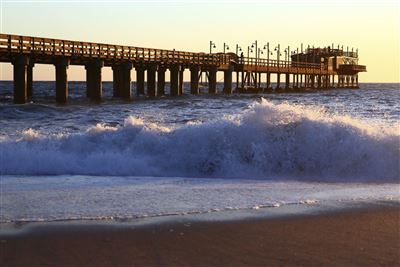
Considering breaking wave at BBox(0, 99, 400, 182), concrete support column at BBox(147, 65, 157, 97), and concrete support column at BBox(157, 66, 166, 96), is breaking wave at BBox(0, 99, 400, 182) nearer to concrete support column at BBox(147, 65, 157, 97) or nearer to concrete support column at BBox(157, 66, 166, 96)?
concrete support column at BBox(147, 65, 157, 97)

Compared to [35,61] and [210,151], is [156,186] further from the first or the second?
[35,61]

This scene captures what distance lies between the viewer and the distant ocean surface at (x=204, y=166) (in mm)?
7324

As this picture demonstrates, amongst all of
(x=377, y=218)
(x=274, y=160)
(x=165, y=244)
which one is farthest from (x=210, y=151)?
(x=165, y=244)

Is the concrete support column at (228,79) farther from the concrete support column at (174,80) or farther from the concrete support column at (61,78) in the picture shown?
the concrete support column at (61,78)

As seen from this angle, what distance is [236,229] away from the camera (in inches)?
235

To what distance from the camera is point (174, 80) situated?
44.8 metres

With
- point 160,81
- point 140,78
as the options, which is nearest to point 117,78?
point 140,78

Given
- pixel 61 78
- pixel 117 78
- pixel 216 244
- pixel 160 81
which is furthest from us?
pixel 160 81

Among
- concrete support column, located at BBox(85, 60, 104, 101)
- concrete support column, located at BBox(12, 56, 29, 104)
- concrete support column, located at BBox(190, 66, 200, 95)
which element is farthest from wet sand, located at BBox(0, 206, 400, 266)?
concrete support column, located at BBox(190, 66, 200, 95)

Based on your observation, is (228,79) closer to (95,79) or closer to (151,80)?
(151,80)

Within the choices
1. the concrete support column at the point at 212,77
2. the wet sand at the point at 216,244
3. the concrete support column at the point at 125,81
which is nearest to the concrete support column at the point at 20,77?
the concrete support column at the point at 125,81

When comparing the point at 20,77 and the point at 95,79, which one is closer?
the point at 20,77

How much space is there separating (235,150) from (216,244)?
5427 millimetres

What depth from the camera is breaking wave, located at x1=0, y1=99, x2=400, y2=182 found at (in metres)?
10.1
